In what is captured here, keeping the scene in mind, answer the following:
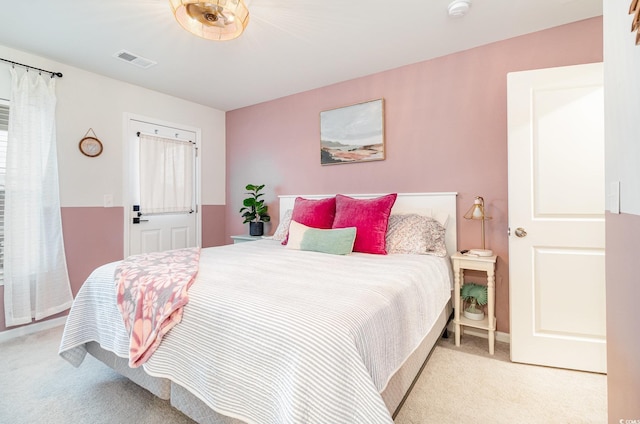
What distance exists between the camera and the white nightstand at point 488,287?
2158 mm

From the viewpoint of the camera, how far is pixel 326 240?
2305 mm

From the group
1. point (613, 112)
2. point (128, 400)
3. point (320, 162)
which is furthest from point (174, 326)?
point (320, 162)

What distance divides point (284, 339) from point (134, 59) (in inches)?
118

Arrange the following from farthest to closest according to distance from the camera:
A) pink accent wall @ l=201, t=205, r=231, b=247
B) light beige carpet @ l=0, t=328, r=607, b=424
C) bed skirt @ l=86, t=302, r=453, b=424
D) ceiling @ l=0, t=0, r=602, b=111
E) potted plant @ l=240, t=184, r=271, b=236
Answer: pink accent wall @ l=201, t=205, r=231, b=247, potted plant @ l=240, t=184, r=271, b=236, ceiling @ l=0, t=0, r=602, b=111, light beige carpet @ l=0, t=328, r=607, b=424, bed skirt @ l=86, t=302, r=453, b=424

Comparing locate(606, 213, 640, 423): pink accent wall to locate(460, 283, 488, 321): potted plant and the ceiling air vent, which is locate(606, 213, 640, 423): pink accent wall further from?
the ceiling air vent

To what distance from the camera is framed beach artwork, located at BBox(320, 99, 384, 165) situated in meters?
2.99

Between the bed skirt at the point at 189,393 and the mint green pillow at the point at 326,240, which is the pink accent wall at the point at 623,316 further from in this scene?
the mint green pillow at the point at 326,240

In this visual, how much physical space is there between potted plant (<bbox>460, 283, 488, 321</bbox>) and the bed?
56cm

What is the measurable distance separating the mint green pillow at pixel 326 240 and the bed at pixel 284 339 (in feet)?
0.93

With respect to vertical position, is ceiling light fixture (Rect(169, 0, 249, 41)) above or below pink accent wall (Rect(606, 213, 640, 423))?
above

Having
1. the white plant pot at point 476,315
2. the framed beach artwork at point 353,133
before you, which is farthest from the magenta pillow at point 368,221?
the white plant pot at point 476,315

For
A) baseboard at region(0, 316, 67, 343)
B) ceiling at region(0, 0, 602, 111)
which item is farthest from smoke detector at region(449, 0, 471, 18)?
baseboard at region(0, 316, 67, 343)

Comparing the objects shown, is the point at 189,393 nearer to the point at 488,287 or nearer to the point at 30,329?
the point at 488,287

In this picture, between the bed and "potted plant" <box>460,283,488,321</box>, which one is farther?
"potted plant" <box>460,283,488,321</box>
